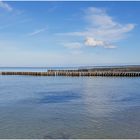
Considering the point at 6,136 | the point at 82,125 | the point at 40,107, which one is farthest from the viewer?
the point at 40,107

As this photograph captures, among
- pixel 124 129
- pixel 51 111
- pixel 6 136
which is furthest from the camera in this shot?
pixel 51 111

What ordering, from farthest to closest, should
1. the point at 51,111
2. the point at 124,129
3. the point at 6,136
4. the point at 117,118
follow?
the point at 51,111
the point at 117,118
the point at 124,129
the point at 6,136

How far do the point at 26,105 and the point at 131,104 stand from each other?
1013 cm

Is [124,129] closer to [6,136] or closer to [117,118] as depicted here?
[117,118]

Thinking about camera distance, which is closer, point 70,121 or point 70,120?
point 70,121

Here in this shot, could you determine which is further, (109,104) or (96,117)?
(109,104)

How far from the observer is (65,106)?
24312 mm

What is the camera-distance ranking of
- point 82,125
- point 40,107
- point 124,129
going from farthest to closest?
point 40,107 → point 82,125 → point 124,129

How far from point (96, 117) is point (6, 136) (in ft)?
23.8

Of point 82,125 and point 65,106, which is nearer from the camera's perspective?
point 82,125

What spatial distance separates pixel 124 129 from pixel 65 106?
915 centimetres

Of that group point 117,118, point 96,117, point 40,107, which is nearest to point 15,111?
point 40,107

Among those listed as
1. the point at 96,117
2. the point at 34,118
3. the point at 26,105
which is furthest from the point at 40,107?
the point at 96,117

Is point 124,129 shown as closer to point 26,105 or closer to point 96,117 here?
point 96,117
